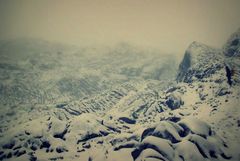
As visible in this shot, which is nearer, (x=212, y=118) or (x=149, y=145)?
(x=149, y=145)

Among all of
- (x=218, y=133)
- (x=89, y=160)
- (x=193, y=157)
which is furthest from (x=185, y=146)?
(x=89, y=160)

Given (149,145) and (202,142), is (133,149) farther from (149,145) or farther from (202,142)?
(202,142)

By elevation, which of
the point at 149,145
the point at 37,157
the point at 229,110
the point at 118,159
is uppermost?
the point at 229,110

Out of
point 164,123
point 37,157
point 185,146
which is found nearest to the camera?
point 185,146

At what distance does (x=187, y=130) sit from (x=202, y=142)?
59.2ft

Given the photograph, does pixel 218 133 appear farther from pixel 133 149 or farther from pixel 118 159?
pixel 118 159

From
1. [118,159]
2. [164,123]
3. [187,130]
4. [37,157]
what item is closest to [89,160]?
[118,159]

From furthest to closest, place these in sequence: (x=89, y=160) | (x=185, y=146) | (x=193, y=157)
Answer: (x=89, y=160)
(x=185, y=146)
(x=193, y=157)

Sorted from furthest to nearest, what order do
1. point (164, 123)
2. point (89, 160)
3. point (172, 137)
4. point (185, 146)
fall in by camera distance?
point (89, 160), point (164, 123), point (172, 137), point (185, 146)

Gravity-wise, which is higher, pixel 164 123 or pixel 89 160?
→ pixel 164 123

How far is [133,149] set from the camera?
168 meters

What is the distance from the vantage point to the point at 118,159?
163 metres

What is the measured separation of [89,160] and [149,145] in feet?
188

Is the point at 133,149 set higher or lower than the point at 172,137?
lower
